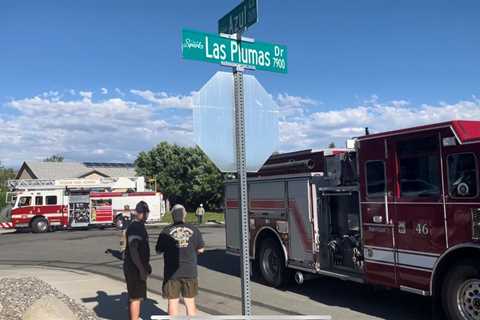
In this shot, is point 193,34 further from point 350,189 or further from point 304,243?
point 304,243

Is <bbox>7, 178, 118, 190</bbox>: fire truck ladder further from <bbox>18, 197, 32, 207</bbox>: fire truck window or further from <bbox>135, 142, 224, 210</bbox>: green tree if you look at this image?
<bbox>135, 142, 224, 210</bbox>: green tree

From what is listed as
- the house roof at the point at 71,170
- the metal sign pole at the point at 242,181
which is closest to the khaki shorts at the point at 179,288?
the metal sign pole at the point at 242,181

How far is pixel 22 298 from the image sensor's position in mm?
7867

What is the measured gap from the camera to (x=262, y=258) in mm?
11438

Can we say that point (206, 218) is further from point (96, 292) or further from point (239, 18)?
point (239, 18)

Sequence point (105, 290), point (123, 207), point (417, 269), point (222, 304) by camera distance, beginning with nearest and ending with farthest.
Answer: point (417, 269) < point (222, 304) < point (105, 290) < point (123, 207)

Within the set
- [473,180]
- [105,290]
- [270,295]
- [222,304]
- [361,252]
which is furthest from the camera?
[105,290]

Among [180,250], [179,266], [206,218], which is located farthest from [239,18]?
[206,218]

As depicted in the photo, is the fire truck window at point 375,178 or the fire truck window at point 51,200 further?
the fire truck window at point 51,200

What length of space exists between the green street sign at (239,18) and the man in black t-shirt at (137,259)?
9.46ft

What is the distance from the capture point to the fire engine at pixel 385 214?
22.9ft

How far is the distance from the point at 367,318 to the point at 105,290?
5.25 m

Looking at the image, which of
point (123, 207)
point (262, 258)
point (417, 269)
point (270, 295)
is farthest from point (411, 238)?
point (123, 207)

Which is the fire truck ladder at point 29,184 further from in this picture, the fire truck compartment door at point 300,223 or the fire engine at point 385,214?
the fire truck compartment door at point 300,223
